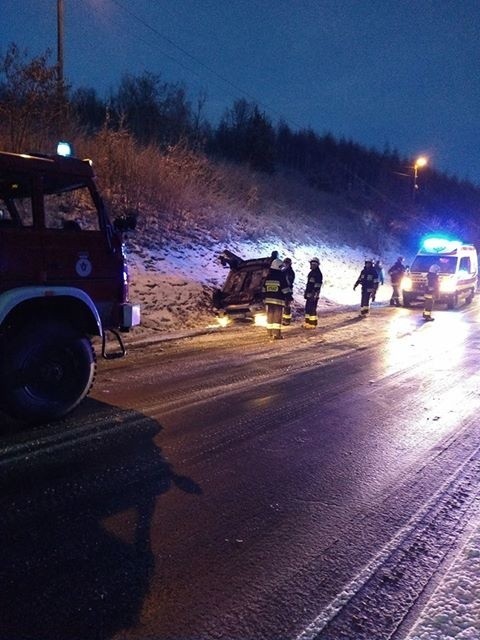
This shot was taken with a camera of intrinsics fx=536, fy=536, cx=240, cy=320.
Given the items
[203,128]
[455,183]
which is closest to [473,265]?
[203,128]

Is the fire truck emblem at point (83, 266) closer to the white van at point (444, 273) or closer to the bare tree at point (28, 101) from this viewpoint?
the bare tree at point (28, 101)

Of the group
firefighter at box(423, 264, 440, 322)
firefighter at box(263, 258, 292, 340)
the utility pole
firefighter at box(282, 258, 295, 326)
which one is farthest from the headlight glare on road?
the utility pole

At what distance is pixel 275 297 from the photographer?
11.2 metres

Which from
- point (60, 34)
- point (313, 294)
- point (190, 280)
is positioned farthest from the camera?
point (60, 34)

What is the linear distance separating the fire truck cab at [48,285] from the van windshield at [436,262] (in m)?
15.6

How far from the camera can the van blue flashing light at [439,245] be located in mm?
19719

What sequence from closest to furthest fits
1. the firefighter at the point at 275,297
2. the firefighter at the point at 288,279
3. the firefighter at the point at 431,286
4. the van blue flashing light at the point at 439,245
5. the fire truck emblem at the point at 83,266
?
the fire truck emblem at the point at 83,266, the firefighter at the point at 275,297, the firefighter at the point at 288,279, the firefighter at the point at 431,286, the van blue flashing light at the point at 439,245

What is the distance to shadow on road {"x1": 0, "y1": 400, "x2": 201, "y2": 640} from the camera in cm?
255

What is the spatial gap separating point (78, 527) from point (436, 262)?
1832cm

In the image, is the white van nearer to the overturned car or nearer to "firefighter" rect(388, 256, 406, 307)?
"firefighter" rect(388, 256, 406, 307)

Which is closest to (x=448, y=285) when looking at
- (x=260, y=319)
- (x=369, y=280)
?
(x=369, y=280)

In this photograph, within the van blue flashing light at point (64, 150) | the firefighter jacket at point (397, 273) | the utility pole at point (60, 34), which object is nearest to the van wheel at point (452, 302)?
the firefighter jacket at point (397, 273)

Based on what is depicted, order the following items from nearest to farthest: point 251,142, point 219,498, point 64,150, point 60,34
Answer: point 219,498 → point 64,150 → point 60,34 → point 251,142

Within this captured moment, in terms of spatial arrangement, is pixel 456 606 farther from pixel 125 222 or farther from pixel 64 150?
pixel 64 150
